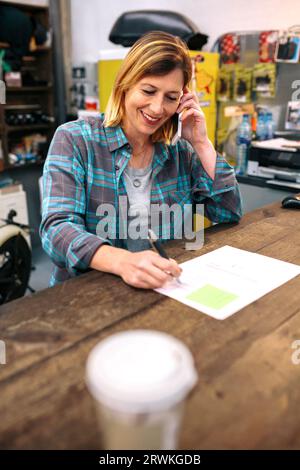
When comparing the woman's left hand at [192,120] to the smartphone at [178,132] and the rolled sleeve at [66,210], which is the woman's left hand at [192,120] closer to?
the smartphone at [178,132]

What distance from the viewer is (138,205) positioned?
141 cm

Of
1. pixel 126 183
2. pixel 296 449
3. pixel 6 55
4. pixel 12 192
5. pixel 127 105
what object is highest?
pixel 6 55

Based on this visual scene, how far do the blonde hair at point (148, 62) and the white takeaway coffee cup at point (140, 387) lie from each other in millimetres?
1028

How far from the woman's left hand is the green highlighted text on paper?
2.36ft

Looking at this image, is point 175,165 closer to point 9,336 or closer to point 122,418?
point 9,336

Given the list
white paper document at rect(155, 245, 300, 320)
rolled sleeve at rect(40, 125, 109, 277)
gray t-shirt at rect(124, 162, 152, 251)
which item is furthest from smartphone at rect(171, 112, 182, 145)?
white paper document at rect(155, 245, 300, 320)

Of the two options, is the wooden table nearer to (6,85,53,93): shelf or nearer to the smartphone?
the smartphone

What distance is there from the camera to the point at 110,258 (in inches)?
39.5

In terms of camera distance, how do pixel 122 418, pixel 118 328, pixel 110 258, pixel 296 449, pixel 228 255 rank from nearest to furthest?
pixel 122 418, pixel 296 449, pixel 118 328, pixel 110 258, pixel 228 255

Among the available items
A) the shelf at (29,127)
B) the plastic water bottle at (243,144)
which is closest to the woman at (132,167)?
the plastic water bottle at (243,144)

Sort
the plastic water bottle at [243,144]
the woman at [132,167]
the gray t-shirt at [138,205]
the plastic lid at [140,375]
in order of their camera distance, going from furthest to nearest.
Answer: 1. the plastic water bottle at [243,144]
2. the gray t-shirt at [138,205]
3. the woman at [132,167]
4. the plastic lid at [140,375]

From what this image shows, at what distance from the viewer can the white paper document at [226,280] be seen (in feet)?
2.84

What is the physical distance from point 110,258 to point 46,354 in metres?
0.35

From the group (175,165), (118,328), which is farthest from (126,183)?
(118,328)
